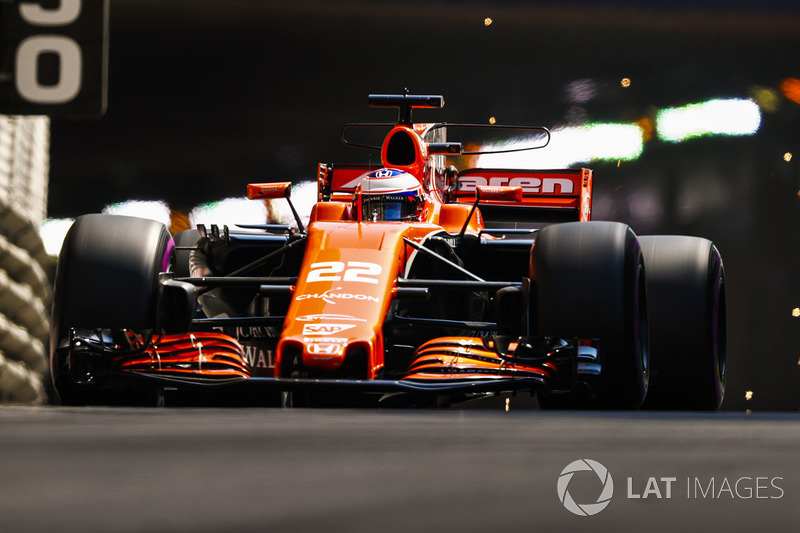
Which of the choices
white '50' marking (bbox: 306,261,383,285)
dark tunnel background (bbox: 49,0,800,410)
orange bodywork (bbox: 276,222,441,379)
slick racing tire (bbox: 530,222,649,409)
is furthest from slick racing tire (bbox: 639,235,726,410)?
dark tunnel background (bbox: 49,0,800,410)

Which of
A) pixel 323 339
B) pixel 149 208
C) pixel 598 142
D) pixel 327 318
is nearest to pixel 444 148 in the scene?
pixel 327 318

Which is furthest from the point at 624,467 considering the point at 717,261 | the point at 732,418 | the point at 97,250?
the point at 717,261

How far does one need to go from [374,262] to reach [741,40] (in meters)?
4.28

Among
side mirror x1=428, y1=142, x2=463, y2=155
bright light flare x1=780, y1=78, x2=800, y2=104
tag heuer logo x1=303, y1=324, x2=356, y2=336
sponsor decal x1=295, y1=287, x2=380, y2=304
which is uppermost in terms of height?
bright light flare x1=780, y1=78, x2=800, y2=104

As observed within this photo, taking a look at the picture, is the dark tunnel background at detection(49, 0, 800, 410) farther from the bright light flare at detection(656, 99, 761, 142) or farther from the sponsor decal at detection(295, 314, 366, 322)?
the sponsor decal at detection(295, 314, 366, 322)

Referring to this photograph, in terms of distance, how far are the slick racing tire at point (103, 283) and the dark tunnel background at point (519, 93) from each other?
3639 mm

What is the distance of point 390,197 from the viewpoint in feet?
14.1

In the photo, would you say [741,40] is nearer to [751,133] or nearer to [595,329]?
[751,133]

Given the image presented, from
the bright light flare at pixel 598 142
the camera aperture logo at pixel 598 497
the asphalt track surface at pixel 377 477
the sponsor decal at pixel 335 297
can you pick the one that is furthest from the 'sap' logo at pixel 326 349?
the bright light flare at pixel 598 142

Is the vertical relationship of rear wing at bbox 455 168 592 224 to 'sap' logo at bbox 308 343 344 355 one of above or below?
above

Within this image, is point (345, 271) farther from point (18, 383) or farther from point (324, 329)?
point (18, 383)

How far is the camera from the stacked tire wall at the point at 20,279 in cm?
612

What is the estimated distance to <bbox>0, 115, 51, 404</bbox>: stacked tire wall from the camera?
612 centimetres

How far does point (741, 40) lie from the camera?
6887mm
